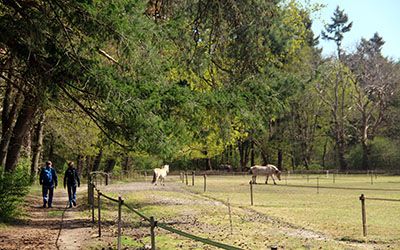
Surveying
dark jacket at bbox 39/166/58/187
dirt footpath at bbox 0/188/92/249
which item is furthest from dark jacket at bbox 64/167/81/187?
dirt footpath at bbox 0/188/92/249

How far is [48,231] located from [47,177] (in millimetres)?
6167

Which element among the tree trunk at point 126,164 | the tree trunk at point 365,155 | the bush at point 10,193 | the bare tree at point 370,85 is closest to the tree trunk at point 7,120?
the bush at point 10,193

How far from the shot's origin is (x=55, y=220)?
16547 mm

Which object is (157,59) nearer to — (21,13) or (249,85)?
(21,13)

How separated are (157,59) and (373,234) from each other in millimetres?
7554

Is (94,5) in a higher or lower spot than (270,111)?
higher

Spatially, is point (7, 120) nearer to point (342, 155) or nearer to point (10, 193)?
point (10, 193)

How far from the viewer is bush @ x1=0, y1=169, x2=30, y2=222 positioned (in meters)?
14.7

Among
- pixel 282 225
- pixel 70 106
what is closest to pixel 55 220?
pixel 70 106

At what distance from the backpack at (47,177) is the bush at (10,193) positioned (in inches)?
158

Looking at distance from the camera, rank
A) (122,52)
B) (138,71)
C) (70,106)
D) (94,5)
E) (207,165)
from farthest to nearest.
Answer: (207,165) → (70,106) → (138,71) → (122,52) → (94,5)

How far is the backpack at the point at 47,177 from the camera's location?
19.8m

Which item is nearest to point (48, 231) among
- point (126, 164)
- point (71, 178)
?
point (71, 178)

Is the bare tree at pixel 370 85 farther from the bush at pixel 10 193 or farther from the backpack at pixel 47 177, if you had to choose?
the bush at pixel 10 193
